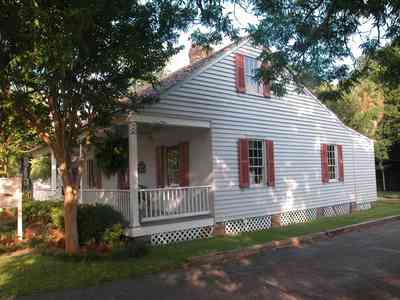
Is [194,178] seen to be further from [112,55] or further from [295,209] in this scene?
[112,55]

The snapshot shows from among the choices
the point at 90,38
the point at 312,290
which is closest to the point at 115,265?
the point at 312,290

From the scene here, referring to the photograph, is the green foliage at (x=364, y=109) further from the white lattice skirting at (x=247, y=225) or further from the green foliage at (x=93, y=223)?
the green foliage at (x=93, y=223)

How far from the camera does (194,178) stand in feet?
41.5

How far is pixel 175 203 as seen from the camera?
11.2 m

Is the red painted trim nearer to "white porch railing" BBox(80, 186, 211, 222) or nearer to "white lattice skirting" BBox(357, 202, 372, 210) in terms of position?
"white lattice skirting" BBox(357, 202, 372, 210)

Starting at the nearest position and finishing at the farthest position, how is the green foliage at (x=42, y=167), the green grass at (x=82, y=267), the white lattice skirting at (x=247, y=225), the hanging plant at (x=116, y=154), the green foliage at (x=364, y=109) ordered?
the green grass at (x=82, y=267) → the white lattice skirting at (x=247, y=225) → the hanging plant at (x=116, y=154) → the green foliage at (x=42, y=167) → the green foliage at (x=364, y=109)

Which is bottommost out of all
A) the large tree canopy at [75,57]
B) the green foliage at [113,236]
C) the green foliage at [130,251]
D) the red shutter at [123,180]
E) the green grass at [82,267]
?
the green grass at [82,267]

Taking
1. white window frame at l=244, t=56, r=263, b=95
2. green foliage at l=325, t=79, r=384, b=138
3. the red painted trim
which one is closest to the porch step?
white window frame at l=244, t=56, r=263, b=95

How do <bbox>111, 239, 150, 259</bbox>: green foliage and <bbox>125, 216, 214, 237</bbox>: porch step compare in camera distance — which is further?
<bbox>125, 216, 214, 237</bbox>: porch step

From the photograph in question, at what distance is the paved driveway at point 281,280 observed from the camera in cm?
624

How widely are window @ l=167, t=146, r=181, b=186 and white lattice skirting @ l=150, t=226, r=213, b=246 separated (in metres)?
2.53

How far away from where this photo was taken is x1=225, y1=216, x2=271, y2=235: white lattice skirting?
490 inches

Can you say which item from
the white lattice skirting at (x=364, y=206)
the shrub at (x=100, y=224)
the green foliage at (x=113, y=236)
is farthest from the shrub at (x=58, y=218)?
the white lattice skirting at (x=364, y=206)

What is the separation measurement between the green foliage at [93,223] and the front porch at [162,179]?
62cm
